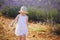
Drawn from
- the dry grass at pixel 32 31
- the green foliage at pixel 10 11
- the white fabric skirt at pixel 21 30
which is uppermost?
the green foliage at pixel 10 11

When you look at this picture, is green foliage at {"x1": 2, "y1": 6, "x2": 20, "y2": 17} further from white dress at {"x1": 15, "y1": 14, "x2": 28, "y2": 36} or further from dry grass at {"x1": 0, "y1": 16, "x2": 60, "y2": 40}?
white dress at {"x1": 15, "y1": 14, "x2": 28, "y2": 36}

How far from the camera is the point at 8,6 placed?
373 cm

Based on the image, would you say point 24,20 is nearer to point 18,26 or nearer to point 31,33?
point 18,26

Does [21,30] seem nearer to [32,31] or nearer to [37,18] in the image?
[32,31]

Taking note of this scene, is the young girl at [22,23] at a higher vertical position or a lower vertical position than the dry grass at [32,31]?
higher

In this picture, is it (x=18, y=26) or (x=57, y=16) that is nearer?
(x=18, y=26)

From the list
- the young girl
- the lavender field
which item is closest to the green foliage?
the lavender field

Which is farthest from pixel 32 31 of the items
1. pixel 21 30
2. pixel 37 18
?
pixel 21 30

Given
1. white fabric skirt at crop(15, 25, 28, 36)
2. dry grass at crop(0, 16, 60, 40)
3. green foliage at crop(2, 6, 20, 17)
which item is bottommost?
dry grass at crop(0, 16, 60, 40)

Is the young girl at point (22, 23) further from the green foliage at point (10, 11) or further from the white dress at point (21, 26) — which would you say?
the green foliage at point (10, 11)

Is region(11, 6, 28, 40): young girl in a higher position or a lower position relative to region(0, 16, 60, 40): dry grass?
higher

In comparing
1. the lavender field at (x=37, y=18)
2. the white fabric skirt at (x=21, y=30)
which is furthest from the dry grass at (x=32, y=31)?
the white fabric skirt at (x=21, y=30)

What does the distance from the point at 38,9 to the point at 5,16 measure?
1.43 ft

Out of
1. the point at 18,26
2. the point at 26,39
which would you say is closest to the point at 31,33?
the point at 26,39
